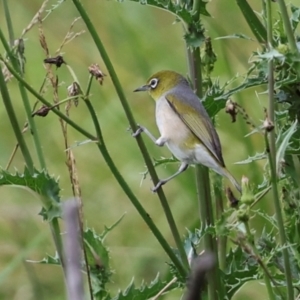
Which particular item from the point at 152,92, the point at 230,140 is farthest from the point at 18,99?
the point at 152,92

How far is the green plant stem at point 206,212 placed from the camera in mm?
1368

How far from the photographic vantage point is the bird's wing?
161cm

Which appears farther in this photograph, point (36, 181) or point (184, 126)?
point (184, 126)

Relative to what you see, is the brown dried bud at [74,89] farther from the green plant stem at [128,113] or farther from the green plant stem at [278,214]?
the green plant stem at [278,214]

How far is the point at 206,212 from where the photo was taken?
1.42 meters

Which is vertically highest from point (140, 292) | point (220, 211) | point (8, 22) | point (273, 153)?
point (8, 22)

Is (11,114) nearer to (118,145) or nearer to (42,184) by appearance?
(42,184)

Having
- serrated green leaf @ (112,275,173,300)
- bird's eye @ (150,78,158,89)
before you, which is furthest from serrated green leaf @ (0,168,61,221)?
bird's eye @ (150,78,158,89)

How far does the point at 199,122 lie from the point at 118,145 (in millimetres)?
1945

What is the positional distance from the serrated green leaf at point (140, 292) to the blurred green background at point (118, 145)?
1.05 meters

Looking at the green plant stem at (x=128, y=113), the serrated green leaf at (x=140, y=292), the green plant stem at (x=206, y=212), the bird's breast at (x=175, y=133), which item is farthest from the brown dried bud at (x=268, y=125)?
the bird's breast at (x=175, y=133)

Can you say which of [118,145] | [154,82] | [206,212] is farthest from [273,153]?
[118,145]

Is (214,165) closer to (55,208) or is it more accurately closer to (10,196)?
(55,208)

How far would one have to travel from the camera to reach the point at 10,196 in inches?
146
